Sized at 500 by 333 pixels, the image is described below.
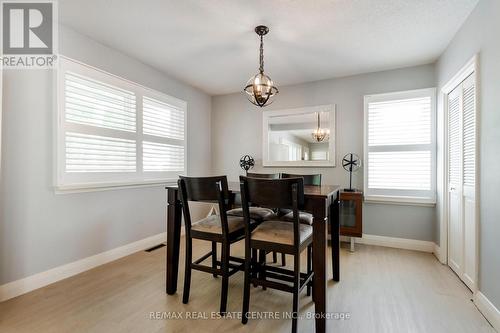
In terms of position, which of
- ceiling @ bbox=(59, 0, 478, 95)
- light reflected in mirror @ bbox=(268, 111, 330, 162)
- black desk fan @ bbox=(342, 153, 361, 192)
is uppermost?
ceiling @ bbox=(59, 0, 478, 95)

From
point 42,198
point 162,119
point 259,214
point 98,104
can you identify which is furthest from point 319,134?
point 42,198

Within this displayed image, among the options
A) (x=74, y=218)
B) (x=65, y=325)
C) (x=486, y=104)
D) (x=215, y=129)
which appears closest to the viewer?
(x=65, y=325)

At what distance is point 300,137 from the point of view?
4117 mm

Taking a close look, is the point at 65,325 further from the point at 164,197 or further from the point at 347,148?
the point at 347,148

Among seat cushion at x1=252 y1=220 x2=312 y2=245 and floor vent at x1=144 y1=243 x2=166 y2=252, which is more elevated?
seat cushion at x1=252 y1=220 x2=312 y2=245

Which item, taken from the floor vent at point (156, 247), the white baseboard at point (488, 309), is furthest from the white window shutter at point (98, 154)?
the white baseboard at point (488, 309)

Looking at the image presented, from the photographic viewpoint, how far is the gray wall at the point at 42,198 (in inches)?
83.9

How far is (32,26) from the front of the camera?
2283mm

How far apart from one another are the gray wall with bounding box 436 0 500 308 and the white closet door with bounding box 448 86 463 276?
0.56 m

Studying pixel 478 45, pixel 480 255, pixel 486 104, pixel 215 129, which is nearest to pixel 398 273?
pixel 480 255

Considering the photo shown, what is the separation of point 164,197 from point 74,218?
4.32 ft

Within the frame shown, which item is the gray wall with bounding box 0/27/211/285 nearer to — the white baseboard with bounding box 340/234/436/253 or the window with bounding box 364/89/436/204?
the white baseboard with bounding box 340/234/436/253

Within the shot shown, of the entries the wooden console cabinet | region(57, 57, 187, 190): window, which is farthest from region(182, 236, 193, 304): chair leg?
the wooden console cabinet

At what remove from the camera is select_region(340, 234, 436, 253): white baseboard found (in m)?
3.31
